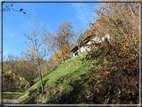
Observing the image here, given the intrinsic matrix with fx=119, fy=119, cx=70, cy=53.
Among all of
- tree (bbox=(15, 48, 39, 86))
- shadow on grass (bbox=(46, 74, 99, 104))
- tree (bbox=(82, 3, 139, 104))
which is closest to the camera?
tree (bbox=(82, 3, 139, 104))

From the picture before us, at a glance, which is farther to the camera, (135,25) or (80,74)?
A: (80,74)

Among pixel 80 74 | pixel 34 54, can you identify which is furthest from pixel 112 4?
pixel 34 54

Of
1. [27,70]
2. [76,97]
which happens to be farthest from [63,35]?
[76,97]

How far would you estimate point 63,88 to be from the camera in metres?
7.89

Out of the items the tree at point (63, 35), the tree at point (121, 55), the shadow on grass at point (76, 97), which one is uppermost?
the tree at point (63, 35)

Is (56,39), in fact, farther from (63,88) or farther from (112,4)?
(112,4)

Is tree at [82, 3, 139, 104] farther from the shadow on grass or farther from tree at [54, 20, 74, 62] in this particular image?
tree at [54, 20, 74, 62]

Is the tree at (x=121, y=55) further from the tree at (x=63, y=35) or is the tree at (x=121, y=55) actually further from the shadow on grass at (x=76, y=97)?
the tree at (x=63, y=35)

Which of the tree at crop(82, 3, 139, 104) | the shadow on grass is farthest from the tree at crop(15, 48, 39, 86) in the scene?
the tree at crop(82, 3, 139, 104)

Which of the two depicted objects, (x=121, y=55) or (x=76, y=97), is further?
(x=76, y=97)

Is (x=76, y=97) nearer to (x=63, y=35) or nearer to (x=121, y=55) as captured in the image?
(x=121, y=55)

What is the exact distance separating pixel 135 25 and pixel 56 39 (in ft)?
59.1

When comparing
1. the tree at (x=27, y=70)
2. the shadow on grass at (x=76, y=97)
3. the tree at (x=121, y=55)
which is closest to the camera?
the tree at (x=121, y=55)

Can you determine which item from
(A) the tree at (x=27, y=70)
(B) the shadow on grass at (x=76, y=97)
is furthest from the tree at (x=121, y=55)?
(A) the tree at (x=27, y=70)
